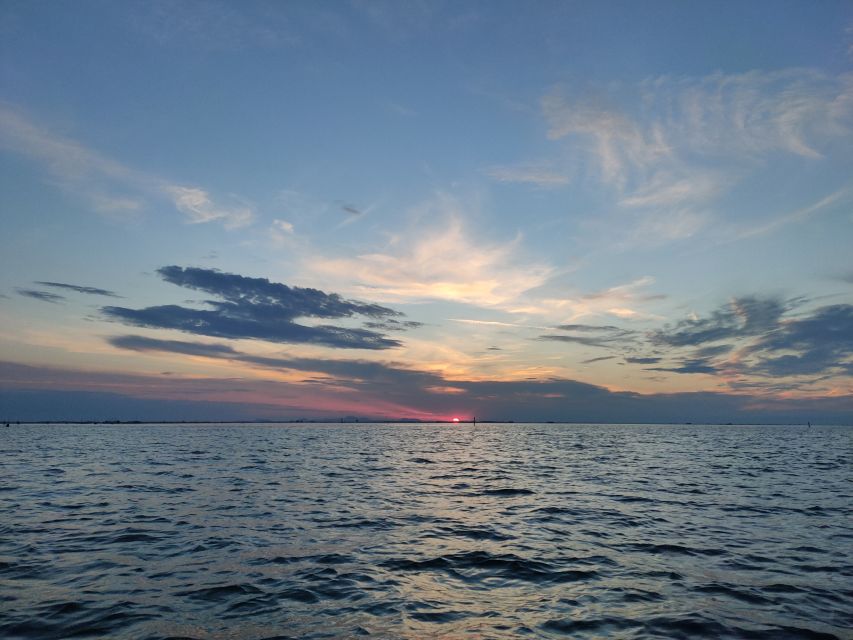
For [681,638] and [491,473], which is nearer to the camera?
[681,638]

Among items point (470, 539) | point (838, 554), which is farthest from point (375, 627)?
point (838, 554)

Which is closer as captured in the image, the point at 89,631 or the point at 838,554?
the point at 89,631

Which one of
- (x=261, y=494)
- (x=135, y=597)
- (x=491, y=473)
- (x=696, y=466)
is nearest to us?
(x=135, y=597)

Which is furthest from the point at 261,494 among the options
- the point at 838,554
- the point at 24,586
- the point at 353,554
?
the point at 838,554

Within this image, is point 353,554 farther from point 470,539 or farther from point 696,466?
point 696,466

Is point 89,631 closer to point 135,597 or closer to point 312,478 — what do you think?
point 135,597

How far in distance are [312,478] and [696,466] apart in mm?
41273

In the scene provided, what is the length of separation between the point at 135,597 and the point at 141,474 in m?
35.0

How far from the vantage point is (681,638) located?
37.6ft

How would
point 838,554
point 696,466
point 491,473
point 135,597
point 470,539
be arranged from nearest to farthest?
1. point 135,597
2. point 838,554
3. point 470,539
4. point 491,473
5. point 696,466

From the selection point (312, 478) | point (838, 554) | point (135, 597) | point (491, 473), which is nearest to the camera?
point (135, 597)

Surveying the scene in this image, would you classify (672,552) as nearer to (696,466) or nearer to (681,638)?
(681,638)

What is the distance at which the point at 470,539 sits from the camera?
21.0 m

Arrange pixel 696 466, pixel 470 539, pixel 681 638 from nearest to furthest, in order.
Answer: pixel 681 638, pixel 470 539, pixel 696 466
